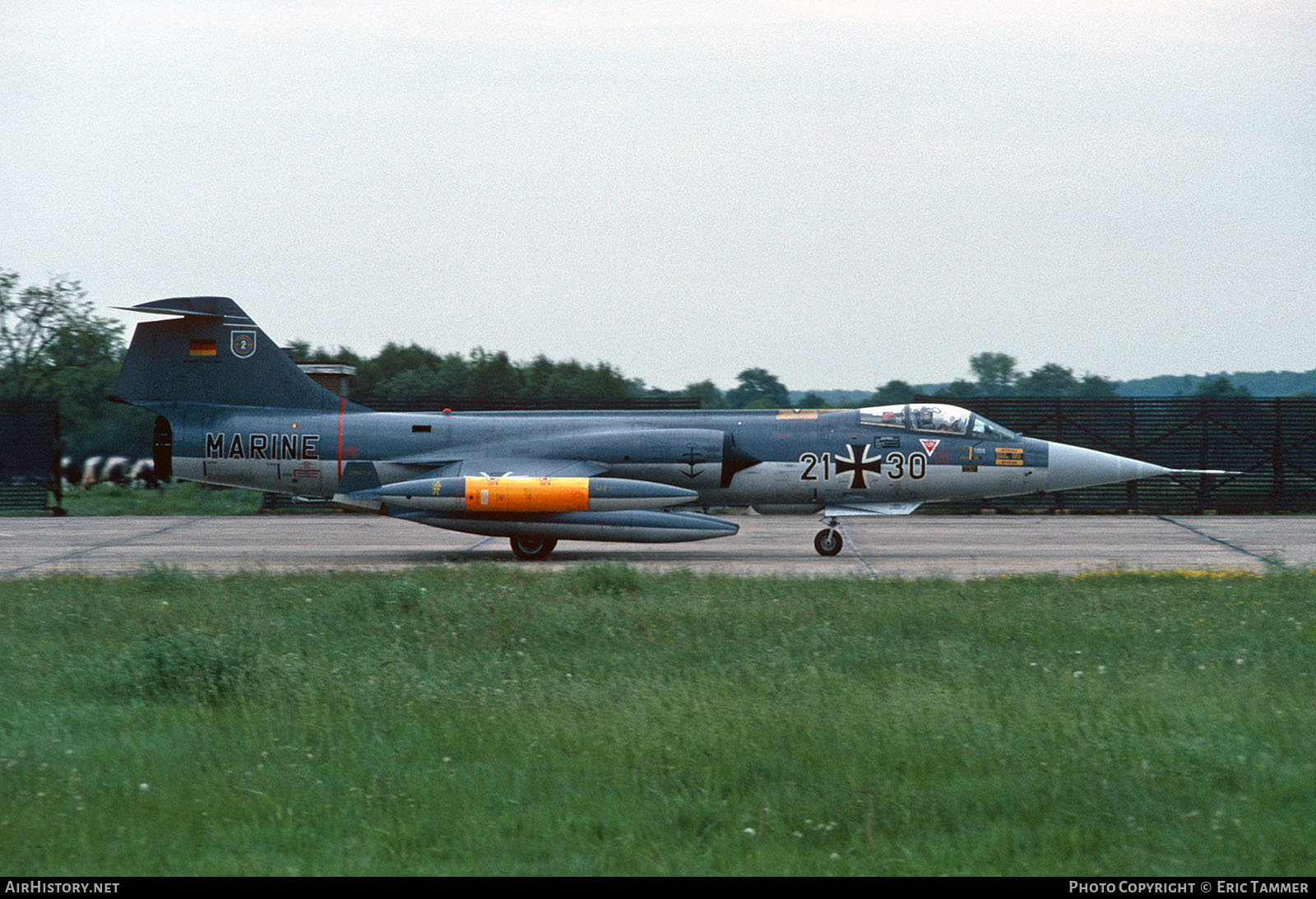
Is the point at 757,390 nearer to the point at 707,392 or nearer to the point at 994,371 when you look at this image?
the point at 707,392

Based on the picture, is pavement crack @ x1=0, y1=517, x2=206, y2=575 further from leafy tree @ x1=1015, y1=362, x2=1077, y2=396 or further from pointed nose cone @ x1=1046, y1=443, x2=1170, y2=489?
leafy tree @ x1=1015, y1=362, x2=1077, y2=396

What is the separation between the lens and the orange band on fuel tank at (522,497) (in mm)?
19562

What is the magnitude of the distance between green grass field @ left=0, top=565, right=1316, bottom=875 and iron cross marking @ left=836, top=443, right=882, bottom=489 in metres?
8.23

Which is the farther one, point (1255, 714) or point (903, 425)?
point (903, 425)

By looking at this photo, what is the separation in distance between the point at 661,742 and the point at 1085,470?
51.7 feet

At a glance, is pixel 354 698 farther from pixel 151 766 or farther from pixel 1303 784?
pixel 1303 784

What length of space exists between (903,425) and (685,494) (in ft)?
13.8

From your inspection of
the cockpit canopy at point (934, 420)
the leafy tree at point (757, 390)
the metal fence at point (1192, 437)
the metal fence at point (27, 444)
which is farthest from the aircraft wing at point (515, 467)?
the leafy tree at point (757, 390)

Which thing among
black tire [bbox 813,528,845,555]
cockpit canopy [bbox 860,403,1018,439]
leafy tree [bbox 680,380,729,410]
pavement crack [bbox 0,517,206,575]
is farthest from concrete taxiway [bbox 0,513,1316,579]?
leafy tree [bbox 680,380,729,410]
